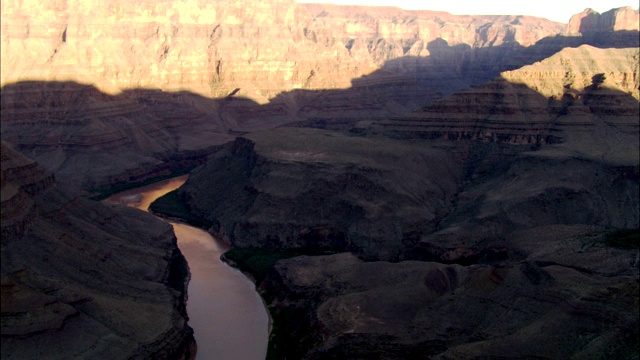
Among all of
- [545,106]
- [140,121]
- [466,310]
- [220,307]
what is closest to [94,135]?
[140,121]

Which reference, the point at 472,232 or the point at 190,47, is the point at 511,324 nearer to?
the point at 472,232

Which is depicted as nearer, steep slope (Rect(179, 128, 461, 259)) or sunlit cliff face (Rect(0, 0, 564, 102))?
steep slope (Rect(179, 128, 461, 259))

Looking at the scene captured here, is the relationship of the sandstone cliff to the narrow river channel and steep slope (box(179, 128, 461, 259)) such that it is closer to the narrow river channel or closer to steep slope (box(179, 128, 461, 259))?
the narrow river channel

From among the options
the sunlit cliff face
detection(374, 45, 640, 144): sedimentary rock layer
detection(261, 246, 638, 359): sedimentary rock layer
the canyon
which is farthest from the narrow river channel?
the sunlit cliff face

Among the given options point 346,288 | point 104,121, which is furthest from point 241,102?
point 346,288

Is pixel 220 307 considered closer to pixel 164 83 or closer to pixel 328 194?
pixel 328 194

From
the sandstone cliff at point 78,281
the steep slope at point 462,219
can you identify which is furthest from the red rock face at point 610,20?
the sandstone cliff at point 78,281
